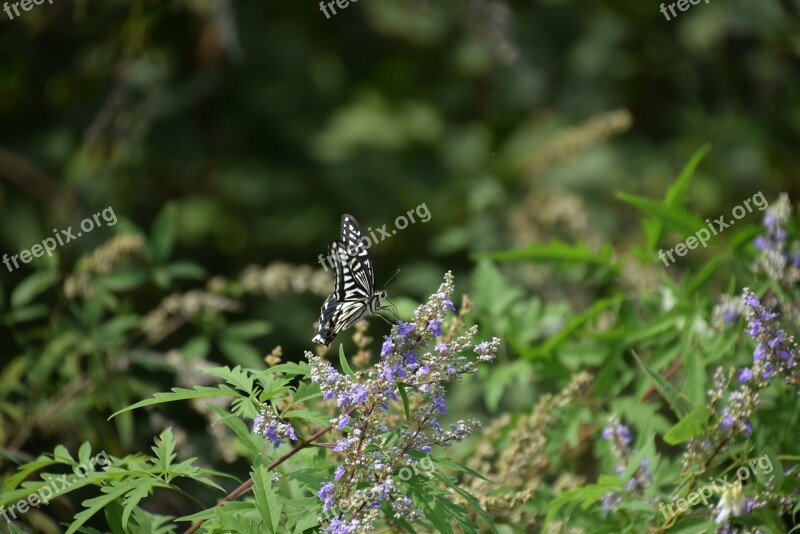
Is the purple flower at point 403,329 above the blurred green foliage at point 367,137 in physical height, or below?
below

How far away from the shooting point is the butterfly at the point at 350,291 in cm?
231

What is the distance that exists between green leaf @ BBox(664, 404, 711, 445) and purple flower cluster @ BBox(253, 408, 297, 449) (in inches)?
33.0

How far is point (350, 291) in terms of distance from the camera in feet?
7.98

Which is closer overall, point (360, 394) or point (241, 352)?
point (360, 394)

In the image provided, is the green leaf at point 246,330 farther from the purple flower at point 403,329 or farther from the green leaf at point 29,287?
the purple flower at point 403,329

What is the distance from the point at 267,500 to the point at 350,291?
0.73 meters

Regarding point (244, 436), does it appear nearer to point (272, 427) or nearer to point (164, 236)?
point (272, 427)

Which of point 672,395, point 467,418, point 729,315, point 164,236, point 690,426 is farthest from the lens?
point 164,236

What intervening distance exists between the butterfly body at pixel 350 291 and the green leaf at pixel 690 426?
29.7 inches

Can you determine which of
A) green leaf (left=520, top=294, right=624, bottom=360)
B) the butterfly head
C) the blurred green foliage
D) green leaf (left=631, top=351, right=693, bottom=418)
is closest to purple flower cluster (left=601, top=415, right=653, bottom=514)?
green leaf (left=631, top=351, right=693, bottom=418)

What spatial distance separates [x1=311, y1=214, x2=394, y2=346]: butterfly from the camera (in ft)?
7.59

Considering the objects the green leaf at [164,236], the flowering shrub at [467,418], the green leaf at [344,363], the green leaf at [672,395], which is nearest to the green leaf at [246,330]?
the flowering shrub at [467,418]

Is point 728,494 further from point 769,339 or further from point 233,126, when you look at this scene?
point 233,126

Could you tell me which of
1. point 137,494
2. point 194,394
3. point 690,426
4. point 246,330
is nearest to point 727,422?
point 690,426
